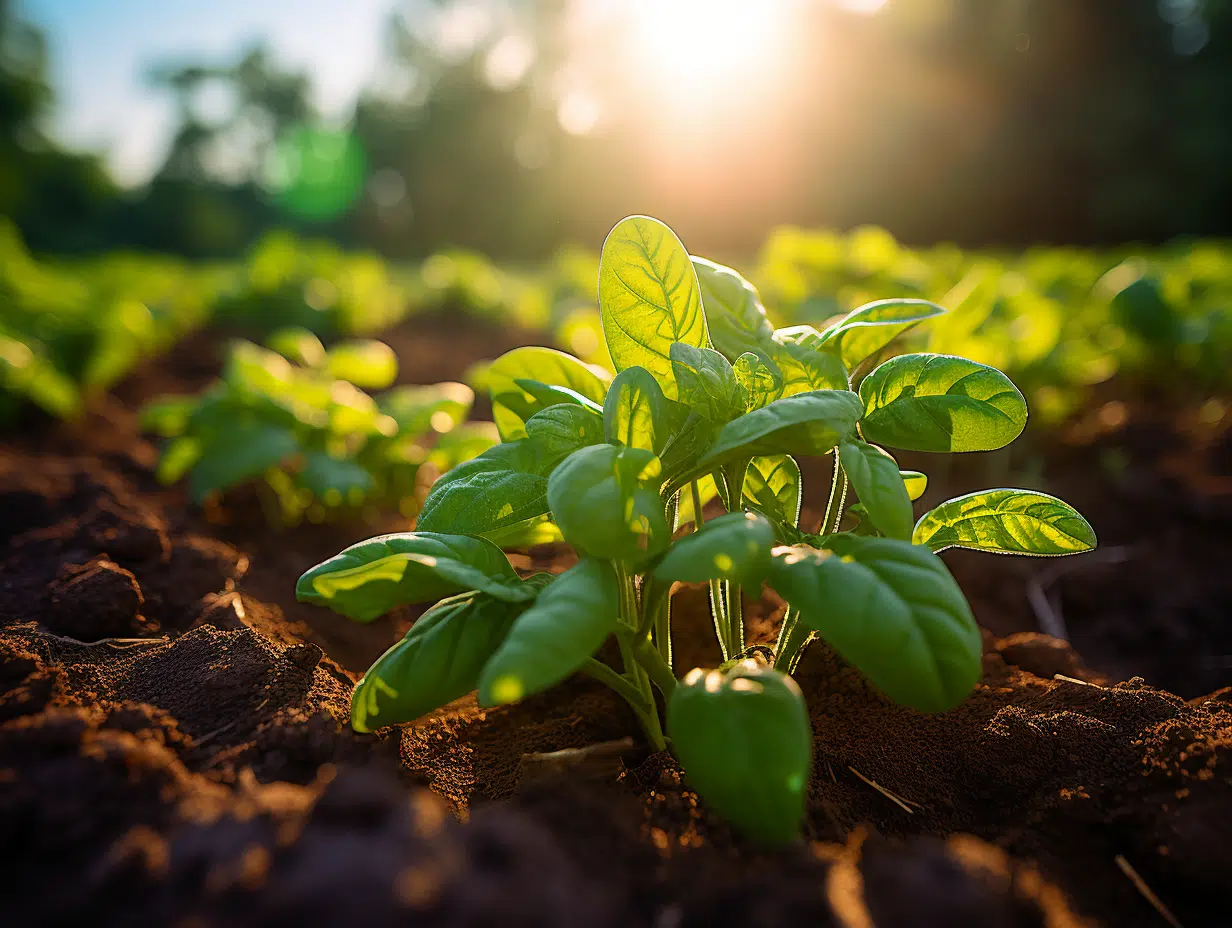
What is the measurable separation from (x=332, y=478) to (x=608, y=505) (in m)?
1.35

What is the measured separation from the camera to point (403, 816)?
0.70 m

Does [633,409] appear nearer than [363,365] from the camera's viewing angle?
Yes

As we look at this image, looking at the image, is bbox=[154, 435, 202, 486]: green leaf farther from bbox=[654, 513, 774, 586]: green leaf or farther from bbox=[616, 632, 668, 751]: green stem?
bbox=[654, 513, 774, 586]: green leaf

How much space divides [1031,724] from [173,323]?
19.3 ft

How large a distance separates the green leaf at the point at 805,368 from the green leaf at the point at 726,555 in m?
0.33

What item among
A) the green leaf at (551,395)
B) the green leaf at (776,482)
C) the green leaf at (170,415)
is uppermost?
the green leaf at (551,395)

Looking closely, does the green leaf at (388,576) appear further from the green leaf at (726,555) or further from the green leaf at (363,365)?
the green leaf at (363,365)

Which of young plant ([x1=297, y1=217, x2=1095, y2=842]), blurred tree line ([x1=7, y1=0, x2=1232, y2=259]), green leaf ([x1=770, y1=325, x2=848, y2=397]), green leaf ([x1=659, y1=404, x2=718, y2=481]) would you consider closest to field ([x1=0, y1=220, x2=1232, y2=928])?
young plant ([x1=297, y1=217, x2=1095, y2=842])

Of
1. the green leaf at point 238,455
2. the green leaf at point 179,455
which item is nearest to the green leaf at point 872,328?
the green leaf at point 238,455

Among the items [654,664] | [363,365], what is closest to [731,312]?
[654,664]

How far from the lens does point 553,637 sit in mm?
774

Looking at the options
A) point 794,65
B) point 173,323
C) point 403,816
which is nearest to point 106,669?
point 403,816

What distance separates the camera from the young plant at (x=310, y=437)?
201 cm

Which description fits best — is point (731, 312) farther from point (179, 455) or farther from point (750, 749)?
point (179, 455)
